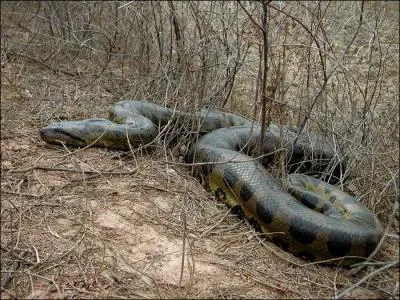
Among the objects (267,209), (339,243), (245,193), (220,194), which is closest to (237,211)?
(245,193)

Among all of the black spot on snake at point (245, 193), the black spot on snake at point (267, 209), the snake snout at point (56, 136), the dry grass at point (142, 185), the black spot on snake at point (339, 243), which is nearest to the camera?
the dry grass at point (142, 185)

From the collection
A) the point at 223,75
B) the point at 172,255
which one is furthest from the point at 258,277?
the point at 223,75

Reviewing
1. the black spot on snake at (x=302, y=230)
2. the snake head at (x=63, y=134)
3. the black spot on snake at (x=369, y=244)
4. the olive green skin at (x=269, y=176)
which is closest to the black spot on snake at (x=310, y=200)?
the olive green skin at (x=269, y=176)

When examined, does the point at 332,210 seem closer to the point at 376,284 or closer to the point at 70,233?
the point at 376,284

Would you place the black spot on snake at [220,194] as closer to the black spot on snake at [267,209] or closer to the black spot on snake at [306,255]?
the black spot on snake at [267,209]

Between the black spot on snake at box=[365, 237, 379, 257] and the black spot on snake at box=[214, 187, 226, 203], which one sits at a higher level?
the black spot on snake at box=[365, 237, 379, 257]

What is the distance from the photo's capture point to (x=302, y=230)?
3943 millimetres

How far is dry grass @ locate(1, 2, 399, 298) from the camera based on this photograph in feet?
10.9

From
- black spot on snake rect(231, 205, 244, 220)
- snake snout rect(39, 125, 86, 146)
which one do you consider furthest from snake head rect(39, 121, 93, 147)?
black spot on snake rect(231, 205, 244, 220)

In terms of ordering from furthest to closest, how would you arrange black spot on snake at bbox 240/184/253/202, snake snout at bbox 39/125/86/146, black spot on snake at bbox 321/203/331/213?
1. snake snout at bbox 39/125/86/146
2. black spot on snake at bbox 321/203/331/213
3. black spot on snake at bbox 240/184/253/202

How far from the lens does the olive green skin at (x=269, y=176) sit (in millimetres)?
3902

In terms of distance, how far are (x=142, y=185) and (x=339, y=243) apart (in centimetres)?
168

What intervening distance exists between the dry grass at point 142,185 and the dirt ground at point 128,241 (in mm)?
11

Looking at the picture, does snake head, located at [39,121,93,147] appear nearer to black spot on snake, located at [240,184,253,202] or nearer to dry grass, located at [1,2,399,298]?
dry grass, located at [1,2,399,298]
